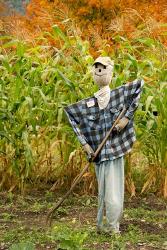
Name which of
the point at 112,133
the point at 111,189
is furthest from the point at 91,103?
the point at 111,189

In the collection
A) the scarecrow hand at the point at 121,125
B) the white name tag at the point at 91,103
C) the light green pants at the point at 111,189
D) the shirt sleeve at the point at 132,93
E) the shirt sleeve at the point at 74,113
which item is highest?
the shirt sleeve at the point at 132,93

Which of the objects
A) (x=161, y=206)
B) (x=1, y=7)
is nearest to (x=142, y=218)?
(x=161, y=206)

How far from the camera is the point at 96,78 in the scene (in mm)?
5059

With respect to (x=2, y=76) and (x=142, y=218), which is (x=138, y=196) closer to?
(x=142, y=218)

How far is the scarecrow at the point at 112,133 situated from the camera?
5.02 metres

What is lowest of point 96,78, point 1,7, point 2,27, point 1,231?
point 1,231

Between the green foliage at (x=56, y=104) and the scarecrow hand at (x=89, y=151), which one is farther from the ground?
the green foliage at (x=56, y=104)

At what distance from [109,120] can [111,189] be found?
0.52 m

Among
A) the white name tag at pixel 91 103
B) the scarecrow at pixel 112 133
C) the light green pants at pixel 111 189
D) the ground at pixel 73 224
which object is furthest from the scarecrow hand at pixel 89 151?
the ground at pixel 73 224

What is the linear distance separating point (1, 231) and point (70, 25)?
2.44 meters

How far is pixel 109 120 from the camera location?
16.5 feet

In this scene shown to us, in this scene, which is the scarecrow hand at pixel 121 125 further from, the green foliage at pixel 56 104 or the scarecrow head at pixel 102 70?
the green foliage at pixel 56 104

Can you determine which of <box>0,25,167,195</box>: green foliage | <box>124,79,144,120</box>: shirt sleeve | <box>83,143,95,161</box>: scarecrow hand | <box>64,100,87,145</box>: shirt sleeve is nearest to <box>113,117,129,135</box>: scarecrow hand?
<box>124,79,144,120</box>: shirt sleeve

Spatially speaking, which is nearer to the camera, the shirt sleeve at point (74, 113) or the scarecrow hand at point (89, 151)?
the scarecrow hand at point (89, 151)
